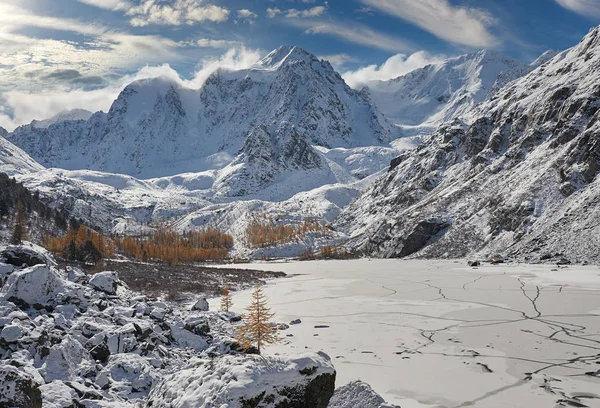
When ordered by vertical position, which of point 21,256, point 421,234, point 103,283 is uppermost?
point 21,256

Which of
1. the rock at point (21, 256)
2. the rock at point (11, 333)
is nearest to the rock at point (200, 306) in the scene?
the rock at point (21, 256)

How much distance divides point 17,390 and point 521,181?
100m

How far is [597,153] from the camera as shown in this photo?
7706 cm

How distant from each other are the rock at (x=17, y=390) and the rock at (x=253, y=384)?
416cm

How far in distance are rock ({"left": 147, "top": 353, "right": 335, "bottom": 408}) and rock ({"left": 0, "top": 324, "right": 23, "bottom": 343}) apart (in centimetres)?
886

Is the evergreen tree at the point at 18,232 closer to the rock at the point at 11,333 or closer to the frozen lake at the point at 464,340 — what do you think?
the rock at the point at 11,333

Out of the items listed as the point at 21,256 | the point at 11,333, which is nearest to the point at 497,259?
the point at 21,256

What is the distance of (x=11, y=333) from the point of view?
1697 centimetres

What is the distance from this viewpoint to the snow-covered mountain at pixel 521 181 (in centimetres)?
7181

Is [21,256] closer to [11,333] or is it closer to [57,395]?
[11,333]

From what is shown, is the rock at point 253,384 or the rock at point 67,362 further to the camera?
the rock at point 67,362

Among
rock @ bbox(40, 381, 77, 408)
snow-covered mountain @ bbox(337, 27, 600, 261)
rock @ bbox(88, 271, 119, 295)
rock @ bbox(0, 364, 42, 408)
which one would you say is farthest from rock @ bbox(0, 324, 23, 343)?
snow-covered mountain @ bbox(337, 27, 600, 261)

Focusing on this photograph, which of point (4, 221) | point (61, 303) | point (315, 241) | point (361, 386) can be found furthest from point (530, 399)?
point (315, 241)

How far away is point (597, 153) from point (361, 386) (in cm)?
8459
